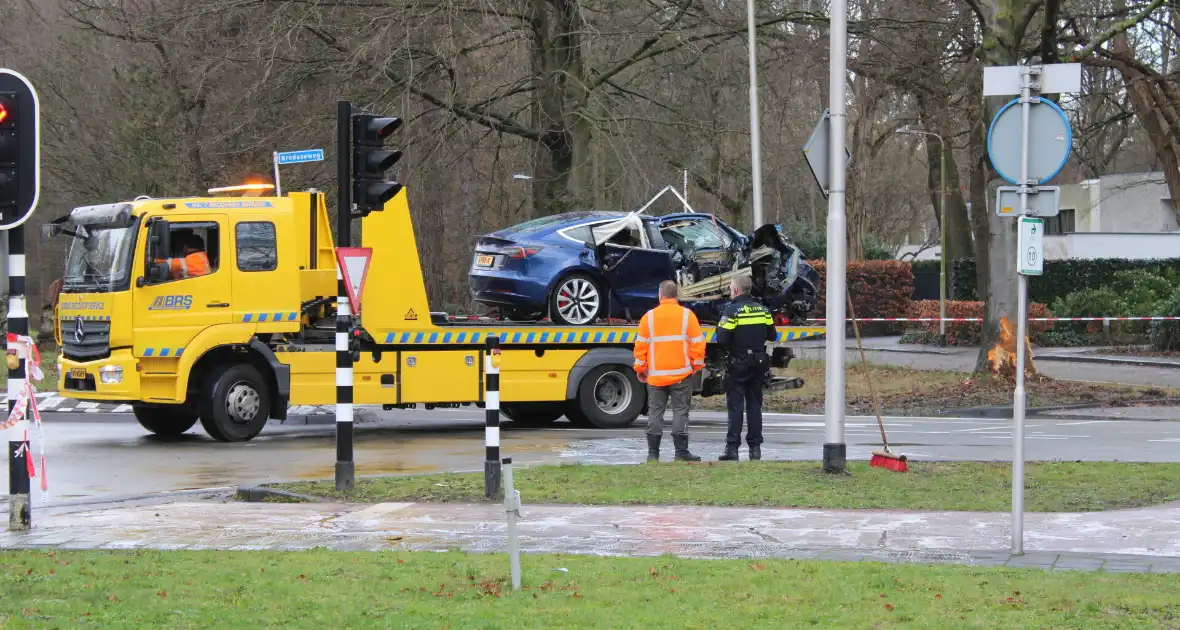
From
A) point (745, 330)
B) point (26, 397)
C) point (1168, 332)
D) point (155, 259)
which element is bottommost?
point (1168, 332)

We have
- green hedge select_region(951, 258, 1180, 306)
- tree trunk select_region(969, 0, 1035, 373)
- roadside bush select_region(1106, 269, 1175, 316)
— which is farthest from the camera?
green hedge select_region(951, 258, 1180, 306)

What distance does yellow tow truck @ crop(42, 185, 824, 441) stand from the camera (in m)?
15.8

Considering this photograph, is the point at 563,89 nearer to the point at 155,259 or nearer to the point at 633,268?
the point at 633,268

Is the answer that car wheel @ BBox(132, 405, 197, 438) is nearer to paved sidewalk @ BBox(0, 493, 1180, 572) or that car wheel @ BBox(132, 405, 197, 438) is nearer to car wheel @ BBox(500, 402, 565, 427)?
car wheel @ BBox(500, 402, 565, 427)

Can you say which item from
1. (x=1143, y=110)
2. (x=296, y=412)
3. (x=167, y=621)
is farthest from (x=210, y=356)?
(x=1143, y=110)

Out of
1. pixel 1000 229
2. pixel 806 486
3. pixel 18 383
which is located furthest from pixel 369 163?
pixel 1000 229

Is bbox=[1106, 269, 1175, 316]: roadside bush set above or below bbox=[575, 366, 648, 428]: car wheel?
above

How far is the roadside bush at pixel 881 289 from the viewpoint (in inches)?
1735

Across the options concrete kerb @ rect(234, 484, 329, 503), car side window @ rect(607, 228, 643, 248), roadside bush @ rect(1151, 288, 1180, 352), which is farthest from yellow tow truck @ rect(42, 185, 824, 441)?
roadside bush @ rect(1151, 288, 1180, 352)

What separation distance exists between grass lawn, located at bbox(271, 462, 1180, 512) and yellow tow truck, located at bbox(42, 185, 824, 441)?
4.43m

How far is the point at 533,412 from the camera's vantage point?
19.3 metres

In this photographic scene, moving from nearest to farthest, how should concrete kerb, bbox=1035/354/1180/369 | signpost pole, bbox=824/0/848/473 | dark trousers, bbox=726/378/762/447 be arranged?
signpost pole, bbox=824/0/848/473 → dark trousers, bbox=726/378/762/447 → concrete kerb, bbox=1035/354/1180/369

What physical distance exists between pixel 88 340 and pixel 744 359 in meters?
7.52

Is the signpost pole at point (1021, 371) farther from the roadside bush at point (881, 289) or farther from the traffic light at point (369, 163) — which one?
the roadside bush at point (881, 289)
